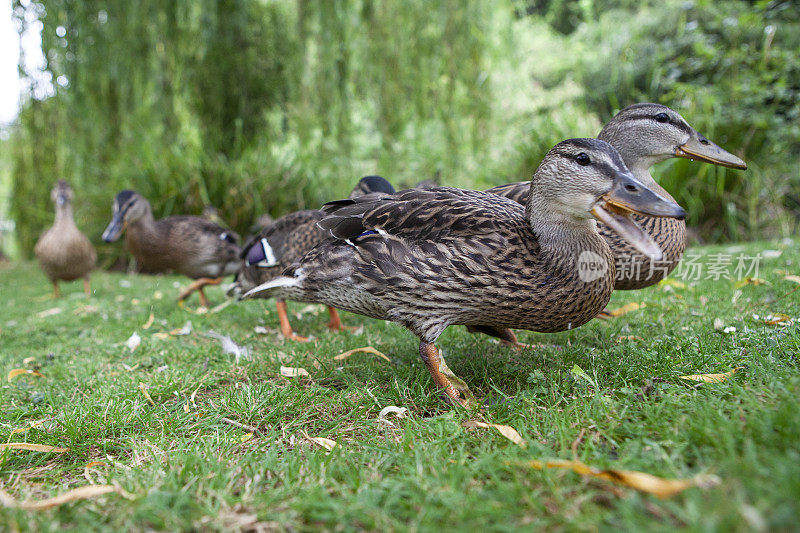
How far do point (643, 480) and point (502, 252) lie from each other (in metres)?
1.13

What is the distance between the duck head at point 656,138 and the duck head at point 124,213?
16.1 ft

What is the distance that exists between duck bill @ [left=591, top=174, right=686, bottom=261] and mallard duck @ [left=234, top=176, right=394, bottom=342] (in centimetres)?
198

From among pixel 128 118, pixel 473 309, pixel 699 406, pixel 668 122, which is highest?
pixel 128 118

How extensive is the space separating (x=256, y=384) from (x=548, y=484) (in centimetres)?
163

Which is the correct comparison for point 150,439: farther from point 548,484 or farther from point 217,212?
point 217,212

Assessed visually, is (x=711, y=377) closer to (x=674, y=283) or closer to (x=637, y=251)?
(x=637, y=251)

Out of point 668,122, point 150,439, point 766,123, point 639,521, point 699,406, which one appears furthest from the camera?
point 766,123

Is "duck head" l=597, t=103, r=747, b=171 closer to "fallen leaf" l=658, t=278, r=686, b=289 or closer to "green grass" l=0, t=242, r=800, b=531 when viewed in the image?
"green grass" l=0, t=242, r=800, b=531

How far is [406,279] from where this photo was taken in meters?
2.35

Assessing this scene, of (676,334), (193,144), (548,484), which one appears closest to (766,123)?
(676,334)

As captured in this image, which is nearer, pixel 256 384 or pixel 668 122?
pixel 256 384

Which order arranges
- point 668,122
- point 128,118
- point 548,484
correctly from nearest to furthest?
1. point 548,484
2. point 668,122
3. point 128,118

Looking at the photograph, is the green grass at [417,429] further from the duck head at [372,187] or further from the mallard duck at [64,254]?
the mallard duck at [64,254]

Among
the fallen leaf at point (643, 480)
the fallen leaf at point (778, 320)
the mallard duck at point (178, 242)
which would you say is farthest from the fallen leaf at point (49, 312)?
the fallen leaf at point (778, 320)
